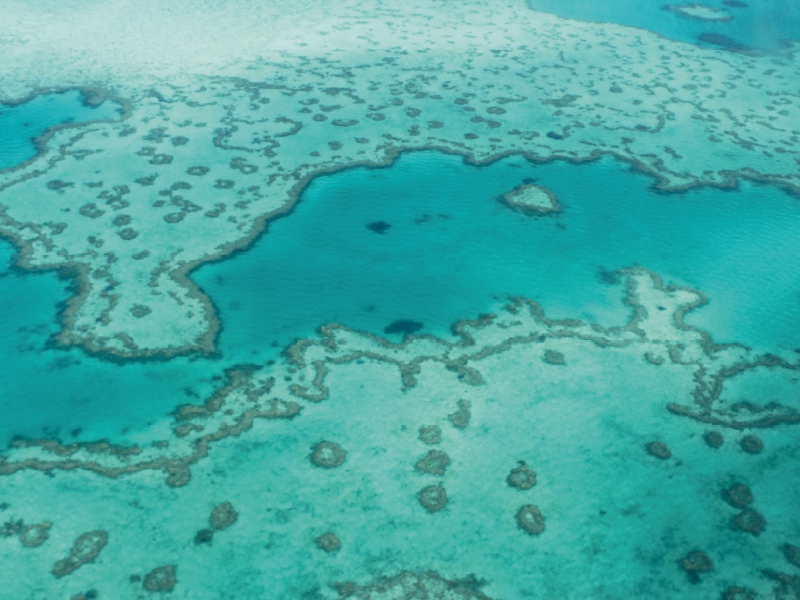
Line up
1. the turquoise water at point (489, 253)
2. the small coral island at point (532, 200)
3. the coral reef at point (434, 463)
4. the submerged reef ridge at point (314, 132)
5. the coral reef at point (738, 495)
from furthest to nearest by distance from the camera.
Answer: the small coral island at point (532, 200), the submerged reef ridge at point (314, 132), the turquoise water at point (489, 253), the coral reef at point (434, 463), the coral reef at point (738, 495)

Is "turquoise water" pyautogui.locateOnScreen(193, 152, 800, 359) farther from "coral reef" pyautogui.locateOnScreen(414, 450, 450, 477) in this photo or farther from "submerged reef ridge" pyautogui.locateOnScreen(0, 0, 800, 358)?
"coral reef" pyautogui.locateOnScreen(414, 450, 450, 477)

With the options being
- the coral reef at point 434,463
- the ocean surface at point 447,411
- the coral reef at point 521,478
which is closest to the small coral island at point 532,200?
the ocean surface at point 447,411

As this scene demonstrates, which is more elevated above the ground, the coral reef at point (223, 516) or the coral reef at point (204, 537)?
the coral reef at point (223, 516)

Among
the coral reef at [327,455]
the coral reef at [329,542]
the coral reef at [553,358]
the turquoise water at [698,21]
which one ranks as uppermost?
the turquoise water at [698,21]

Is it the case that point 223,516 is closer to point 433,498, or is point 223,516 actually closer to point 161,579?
point 161,579

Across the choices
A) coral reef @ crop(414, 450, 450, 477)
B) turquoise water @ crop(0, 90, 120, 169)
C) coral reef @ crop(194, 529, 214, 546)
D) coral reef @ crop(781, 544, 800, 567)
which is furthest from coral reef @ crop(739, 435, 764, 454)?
turquoise water @ crop(0, 90, 120, 169)

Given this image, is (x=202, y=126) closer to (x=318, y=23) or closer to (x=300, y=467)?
(x=318, y=23)

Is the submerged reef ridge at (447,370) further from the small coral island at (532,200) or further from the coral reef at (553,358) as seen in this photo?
the small coral island at (532,200)
